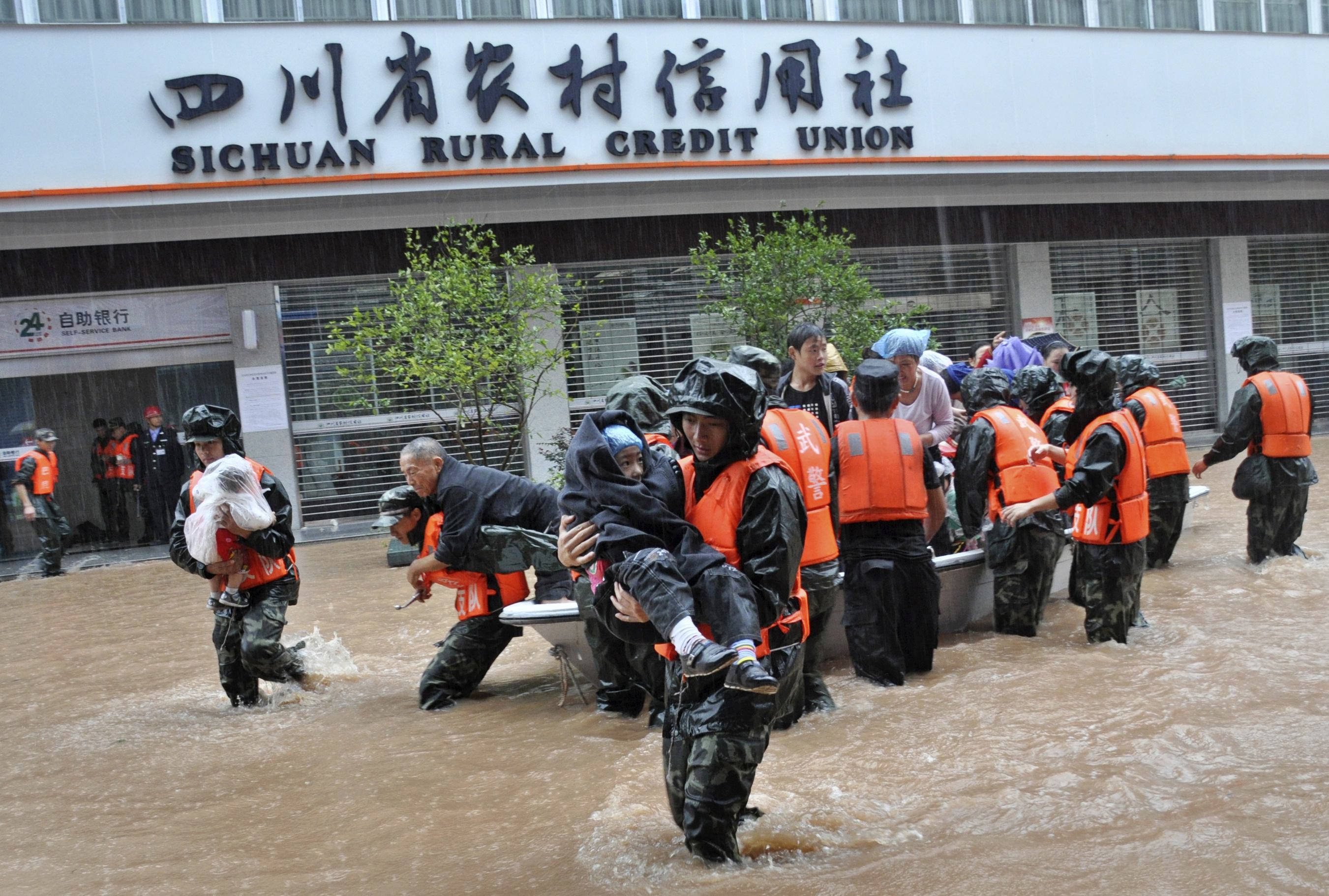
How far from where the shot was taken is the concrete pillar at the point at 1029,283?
59.3 ft

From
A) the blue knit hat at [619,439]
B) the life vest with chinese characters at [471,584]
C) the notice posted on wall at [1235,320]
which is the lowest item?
the life vest with chinese characters at [471,584]

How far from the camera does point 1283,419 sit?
797cm

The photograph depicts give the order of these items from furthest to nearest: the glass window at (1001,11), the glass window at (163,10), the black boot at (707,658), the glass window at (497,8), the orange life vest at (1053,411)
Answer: the glass window at (1001,11) < the glass window at (497,8) < the glass window at (163,10) < the orange life vest at (1053,411) < the black boot at (707,658)

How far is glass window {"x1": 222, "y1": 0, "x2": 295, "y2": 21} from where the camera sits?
1409cm

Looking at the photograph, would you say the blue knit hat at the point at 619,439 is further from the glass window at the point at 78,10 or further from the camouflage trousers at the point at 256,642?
the glass window at the point at 78,10

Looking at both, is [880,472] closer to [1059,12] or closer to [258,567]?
[258,567]

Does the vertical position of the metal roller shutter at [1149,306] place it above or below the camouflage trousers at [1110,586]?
above

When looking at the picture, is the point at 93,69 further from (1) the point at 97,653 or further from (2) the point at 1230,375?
(2) the point at 1230,375

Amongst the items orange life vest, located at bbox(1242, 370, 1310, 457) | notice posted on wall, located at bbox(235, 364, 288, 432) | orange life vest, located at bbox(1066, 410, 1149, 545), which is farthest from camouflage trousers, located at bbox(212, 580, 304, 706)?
notice posted on wall, located at bbox(235, 364, 288, 432)

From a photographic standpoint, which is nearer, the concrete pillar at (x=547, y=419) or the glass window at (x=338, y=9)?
the glass window at (x=338, y=9)

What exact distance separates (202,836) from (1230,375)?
1898 centimetres

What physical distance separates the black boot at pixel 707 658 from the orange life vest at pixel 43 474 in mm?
12565

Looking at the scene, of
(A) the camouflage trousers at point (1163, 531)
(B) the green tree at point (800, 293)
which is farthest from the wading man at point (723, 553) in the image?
(B) the green tree at point (800, 293)

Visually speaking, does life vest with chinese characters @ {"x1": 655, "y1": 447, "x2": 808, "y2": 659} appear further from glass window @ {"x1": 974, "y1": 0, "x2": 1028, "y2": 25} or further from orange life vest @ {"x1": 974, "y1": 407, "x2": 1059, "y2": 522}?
glass window @ {"x1": 974, "y1": 0, "x2": 1028, "y2": 25}
